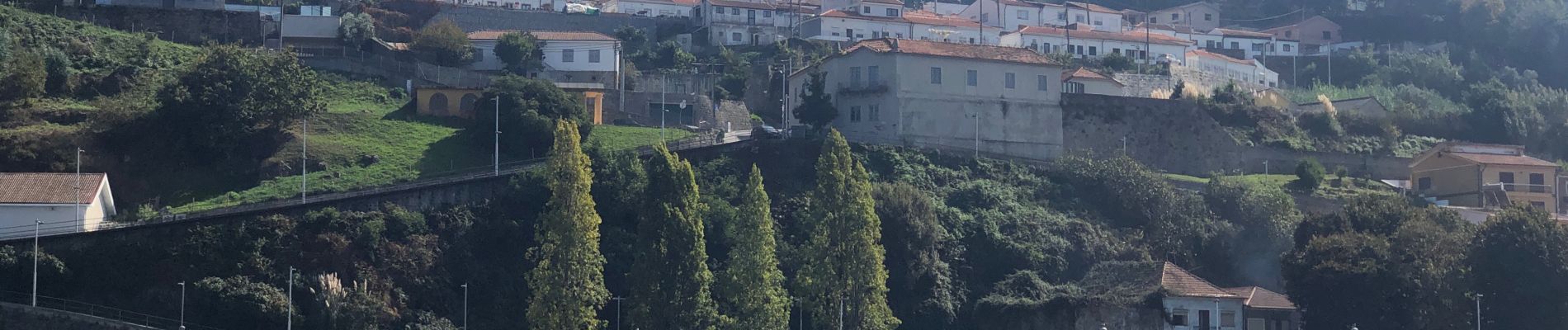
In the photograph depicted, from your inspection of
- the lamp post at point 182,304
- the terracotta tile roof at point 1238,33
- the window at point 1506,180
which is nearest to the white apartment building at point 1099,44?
the terracotta tile roof at point 1238,33

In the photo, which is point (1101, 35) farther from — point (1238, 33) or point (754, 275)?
point (754, 275)

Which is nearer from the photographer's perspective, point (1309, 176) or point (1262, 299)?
point (1262, 299)

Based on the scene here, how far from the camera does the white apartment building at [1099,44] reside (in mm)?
103625

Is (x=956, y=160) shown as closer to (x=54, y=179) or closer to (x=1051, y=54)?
(x=1051, y=54)

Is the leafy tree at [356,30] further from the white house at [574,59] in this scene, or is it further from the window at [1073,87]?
the window at [1073,87]

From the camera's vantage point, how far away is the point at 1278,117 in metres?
93.6

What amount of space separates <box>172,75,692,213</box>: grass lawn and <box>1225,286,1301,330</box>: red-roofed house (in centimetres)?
2157

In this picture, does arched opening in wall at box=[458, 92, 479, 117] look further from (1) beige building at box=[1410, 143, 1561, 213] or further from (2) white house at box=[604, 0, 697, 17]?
(1) beige building at box=[1410, 143, 1561, 213]

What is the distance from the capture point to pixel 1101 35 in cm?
10531

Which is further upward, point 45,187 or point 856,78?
point 856,78

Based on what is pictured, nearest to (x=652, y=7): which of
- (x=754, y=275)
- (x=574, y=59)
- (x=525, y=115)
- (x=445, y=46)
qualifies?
(x=574, y=59)

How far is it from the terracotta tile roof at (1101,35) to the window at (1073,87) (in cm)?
1305

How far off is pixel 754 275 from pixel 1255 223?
21.9 m

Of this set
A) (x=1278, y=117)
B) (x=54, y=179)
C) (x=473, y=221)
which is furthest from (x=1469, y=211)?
(x=54, y=179)
